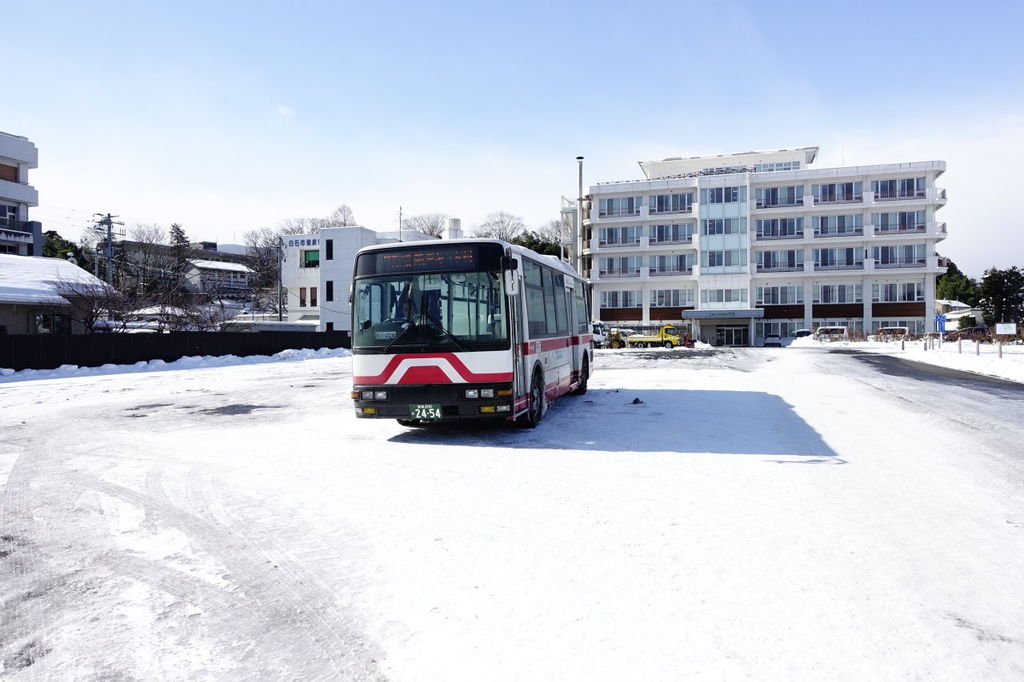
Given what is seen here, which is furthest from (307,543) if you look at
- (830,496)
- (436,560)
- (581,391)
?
(581,391)

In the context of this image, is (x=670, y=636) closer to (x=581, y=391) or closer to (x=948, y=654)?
(x=948, y=654)

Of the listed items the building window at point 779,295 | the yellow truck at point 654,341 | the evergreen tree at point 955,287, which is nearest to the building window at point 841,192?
the building window at point 779,295

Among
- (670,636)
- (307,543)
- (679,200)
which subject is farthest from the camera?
(679,200)

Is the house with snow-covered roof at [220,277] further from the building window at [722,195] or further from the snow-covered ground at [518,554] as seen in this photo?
the snow-covered ground at [518,554]

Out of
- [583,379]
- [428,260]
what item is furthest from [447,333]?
[583,379]

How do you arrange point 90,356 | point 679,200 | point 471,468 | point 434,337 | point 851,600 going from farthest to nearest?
1. point 679,200
2. point 90,356
3. point 434,337
4. point 471,468
5. point 851,600

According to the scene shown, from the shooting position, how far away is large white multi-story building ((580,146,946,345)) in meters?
67.8

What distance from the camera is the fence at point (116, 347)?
80.5 feet

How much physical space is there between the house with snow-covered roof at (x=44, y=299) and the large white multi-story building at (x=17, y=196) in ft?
90.2

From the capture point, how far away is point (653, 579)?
437 centimetres

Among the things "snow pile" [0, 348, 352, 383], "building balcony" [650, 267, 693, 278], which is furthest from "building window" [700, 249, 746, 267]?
"snow pile" [0, 348, 352, 383]

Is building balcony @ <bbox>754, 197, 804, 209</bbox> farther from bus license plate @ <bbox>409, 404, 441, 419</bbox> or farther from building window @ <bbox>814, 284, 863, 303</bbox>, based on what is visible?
bus license plate @ <bbox>409, 404, 441, 419</bbox>

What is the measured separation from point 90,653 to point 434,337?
20.8 feet

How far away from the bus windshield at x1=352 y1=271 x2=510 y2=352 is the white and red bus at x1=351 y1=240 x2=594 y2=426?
0.01m
